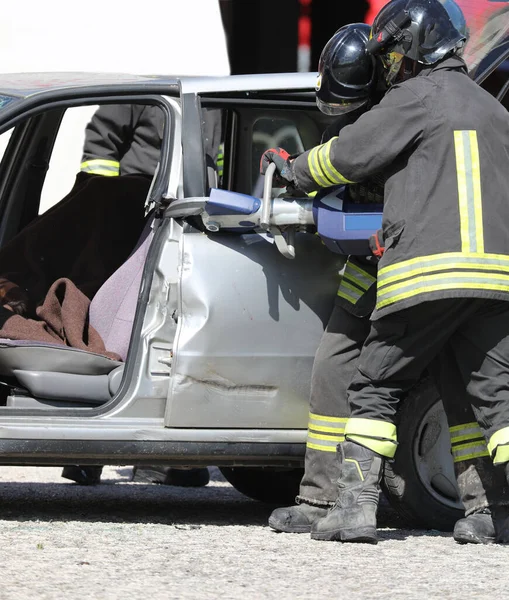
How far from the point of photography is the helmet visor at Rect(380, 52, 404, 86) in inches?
159

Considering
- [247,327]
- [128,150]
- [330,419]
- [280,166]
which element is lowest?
[330,419]

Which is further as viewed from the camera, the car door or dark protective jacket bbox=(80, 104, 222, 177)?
dark protective jacket bbox=(80, 104, 222, 177)

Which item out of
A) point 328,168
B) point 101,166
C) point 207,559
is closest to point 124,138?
point 101,166

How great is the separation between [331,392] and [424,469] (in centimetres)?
48

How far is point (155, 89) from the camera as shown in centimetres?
439

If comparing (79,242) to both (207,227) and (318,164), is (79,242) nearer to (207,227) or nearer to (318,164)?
(207,227)

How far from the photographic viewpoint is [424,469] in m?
4.38

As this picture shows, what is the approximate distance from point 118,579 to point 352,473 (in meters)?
1.03

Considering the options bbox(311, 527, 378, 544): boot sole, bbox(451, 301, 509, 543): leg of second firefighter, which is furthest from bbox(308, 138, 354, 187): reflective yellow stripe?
bbox(311, 527, 378, 544): boot sole

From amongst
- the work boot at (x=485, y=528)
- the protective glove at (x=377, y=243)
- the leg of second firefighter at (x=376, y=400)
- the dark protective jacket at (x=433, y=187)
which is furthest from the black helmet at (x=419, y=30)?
the work boot at (x=485, y=528)

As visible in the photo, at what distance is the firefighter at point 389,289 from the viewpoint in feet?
12.7

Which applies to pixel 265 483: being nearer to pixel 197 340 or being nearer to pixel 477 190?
pixel 197 340

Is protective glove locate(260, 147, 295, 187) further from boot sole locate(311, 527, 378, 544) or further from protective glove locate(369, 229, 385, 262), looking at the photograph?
boot sole locate(311, 527, 378, 544)

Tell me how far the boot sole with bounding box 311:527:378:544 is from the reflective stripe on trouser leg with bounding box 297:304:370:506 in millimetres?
199
